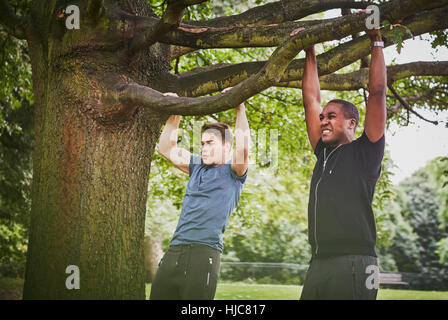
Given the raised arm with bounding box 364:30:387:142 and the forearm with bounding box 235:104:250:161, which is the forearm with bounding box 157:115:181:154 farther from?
the raised arm with bounding box 364:30:387:142

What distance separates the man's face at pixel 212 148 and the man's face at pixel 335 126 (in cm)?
97

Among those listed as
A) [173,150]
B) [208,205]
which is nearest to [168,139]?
[173,150]

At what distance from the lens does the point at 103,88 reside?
3.76 m

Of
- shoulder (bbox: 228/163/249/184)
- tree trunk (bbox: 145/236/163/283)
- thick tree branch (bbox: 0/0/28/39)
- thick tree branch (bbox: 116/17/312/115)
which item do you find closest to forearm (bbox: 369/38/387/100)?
thick tree branch (bbox: 116/17/312/115)

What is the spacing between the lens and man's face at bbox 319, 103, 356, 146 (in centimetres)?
312

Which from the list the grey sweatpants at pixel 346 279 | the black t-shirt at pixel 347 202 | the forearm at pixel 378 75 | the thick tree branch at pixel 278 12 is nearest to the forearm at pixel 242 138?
the black t-shirt at pixel 347 202

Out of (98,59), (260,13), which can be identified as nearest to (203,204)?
(98,59)

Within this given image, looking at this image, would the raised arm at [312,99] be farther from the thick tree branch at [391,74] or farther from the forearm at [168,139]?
the forearm at [168,139]

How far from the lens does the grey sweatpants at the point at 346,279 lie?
2602 millimetres

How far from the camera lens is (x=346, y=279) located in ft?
8.54

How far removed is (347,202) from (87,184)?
212 cm

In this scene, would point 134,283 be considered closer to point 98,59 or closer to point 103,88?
point 103,88

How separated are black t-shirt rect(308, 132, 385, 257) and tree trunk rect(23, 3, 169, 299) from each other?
1.64 meters

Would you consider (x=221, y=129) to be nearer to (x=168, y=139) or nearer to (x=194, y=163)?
(x=194, y=163)
